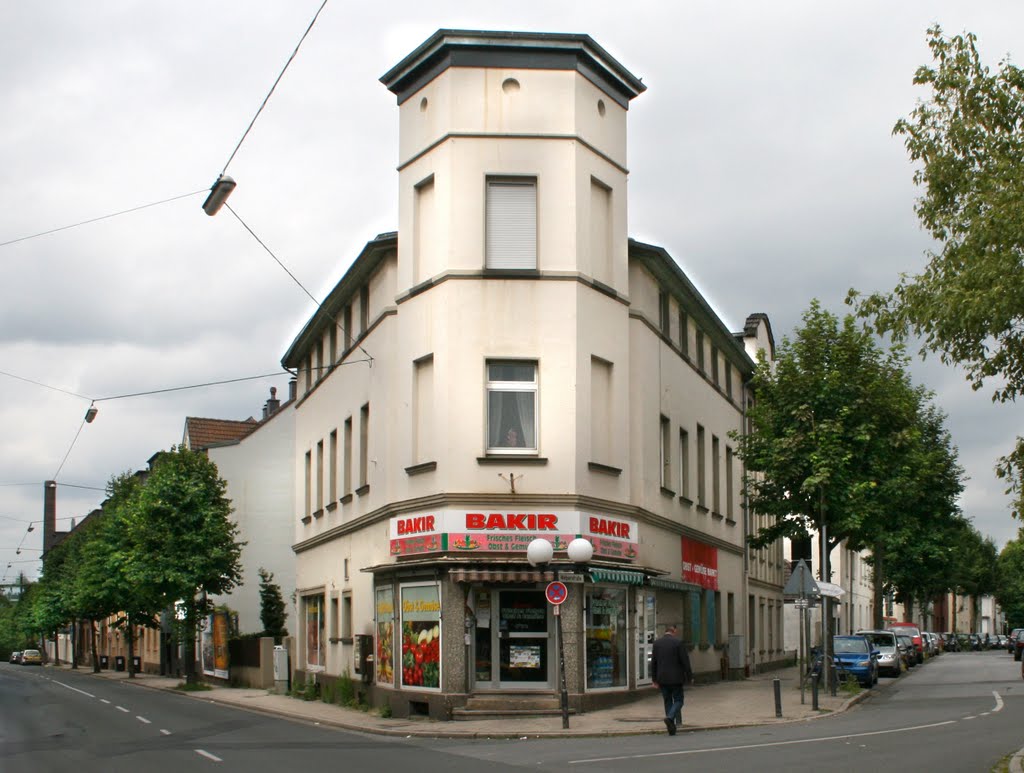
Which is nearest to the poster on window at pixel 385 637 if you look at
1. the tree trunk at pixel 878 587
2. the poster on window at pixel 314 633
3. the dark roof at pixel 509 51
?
the poster on window at pixel 314 633

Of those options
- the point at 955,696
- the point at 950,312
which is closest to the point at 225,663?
the point at 955,696

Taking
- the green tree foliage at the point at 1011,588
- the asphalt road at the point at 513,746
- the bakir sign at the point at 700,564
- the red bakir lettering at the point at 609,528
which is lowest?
the green tree foliage at the point at 1011,588

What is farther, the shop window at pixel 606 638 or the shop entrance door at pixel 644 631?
the shop entrance door at pixel 644 631

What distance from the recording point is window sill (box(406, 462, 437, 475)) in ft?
81.3

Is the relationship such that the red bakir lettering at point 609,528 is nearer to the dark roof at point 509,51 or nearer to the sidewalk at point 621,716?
the sidewalk at point 621,716

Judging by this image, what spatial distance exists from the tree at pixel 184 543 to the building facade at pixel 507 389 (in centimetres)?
1552

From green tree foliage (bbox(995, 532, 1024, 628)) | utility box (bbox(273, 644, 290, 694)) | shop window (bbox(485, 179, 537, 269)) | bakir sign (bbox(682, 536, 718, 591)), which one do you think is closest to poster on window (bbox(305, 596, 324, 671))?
utility box (bbox(273, 644, 290, 694))

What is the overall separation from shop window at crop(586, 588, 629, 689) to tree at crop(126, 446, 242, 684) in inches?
823

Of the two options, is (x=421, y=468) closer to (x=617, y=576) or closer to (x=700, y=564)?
(x=617, y=576)

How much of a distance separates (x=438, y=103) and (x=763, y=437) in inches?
516

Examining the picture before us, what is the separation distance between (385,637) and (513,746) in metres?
7.51

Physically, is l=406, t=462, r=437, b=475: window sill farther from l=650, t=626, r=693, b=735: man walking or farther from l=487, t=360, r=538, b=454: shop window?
l=650, t=626, r=693, b=735: man walking

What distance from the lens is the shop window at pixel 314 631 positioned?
3422 centimetres

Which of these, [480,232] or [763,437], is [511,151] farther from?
[763,437]
